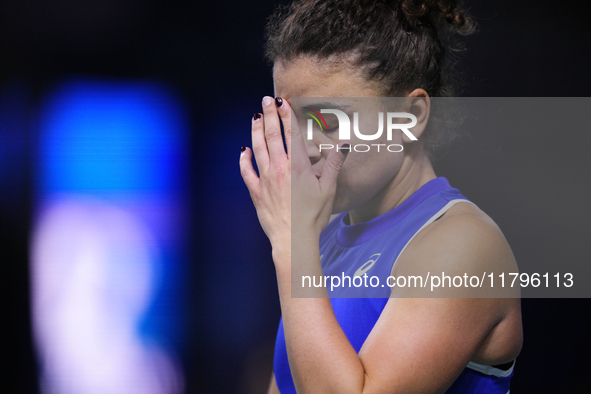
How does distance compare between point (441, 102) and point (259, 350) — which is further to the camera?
point (259, 350)

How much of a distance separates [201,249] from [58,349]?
719mm

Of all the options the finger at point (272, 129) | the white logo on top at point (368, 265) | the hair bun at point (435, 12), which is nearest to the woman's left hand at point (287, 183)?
the finger at point (272, 129)

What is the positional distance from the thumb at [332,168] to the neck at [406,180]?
149 millimetres

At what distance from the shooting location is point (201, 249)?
5.91ft

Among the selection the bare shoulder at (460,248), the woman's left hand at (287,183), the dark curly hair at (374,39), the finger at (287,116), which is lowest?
the bare shoulder at (460,248)

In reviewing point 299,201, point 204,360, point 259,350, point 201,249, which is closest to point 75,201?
point 201,249

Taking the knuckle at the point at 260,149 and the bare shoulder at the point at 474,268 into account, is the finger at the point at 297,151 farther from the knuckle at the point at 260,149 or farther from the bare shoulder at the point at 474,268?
the bare shoulder at the point at 474,268

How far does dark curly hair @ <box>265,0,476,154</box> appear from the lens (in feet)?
2.49

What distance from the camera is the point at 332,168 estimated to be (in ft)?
2.46

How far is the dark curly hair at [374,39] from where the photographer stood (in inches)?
29.9

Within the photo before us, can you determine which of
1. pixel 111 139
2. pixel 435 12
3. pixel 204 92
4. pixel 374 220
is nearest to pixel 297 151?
pixel 374 220

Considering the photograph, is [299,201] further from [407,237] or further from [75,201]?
[75,201]

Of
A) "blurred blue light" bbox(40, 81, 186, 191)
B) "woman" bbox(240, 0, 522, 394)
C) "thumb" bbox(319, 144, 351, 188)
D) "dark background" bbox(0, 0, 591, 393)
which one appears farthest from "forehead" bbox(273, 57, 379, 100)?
"blurred blue light" bbox(40, 81, 186, 191)

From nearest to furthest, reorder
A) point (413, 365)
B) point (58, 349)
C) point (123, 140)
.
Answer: point (413, 365) → point (58, 349) → point (123, 140)
